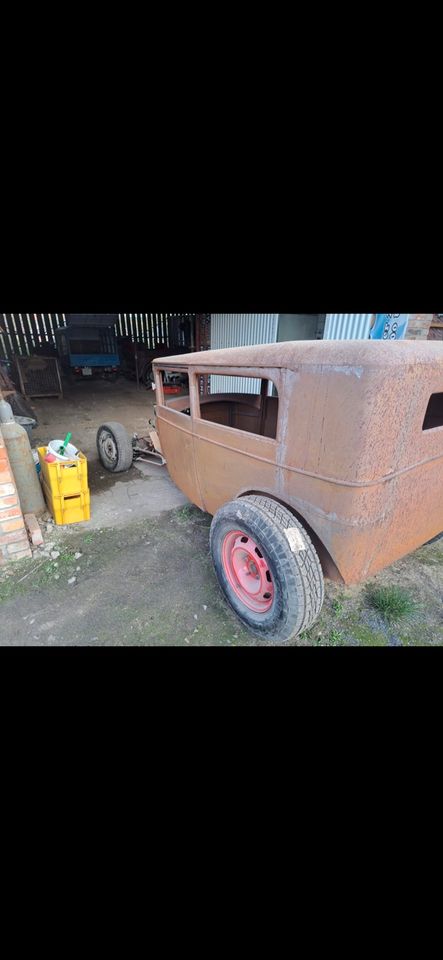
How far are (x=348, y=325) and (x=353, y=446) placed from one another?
4.42 meters

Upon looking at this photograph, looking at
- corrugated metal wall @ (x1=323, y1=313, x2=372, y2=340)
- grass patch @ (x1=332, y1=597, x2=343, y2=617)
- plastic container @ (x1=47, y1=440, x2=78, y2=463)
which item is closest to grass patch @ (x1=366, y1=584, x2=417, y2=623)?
grass patch @ (x1=332, y1=597, x2=343, y2=617)

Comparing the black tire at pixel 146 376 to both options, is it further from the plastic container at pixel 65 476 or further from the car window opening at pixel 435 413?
the car window opening at pixel 435 413

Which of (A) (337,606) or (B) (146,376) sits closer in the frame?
(A) (337,606)

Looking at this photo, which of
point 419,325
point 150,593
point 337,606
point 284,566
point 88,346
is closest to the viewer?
point 284,566


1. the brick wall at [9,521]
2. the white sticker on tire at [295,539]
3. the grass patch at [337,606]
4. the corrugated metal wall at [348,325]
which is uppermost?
the corrugated metal wall at [348,325]

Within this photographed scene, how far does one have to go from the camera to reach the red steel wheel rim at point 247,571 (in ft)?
7.63

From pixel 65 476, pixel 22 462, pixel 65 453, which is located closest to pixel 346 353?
pixel 65 476

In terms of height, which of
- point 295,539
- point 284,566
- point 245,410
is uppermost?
point 245,410

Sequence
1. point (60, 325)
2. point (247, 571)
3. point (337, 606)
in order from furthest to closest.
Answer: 1. point (60, 325)
2. point (337, 606)
3. point (247, 571)

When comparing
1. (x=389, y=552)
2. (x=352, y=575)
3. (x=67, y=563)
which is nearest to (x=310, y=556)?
(x=352, y=575)

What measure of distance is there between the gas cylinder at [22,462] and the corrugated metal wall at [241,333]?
4.80m

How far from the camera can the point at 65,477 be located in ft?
11.9

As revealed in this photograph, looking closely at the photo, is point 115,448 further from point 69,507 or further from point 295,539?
point 295,539

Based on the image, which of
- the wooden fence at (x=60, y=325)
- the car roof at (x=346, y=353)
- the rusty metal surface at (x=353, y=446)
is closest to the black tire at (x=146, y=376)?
the wooden fence at (x=60, y=325)
